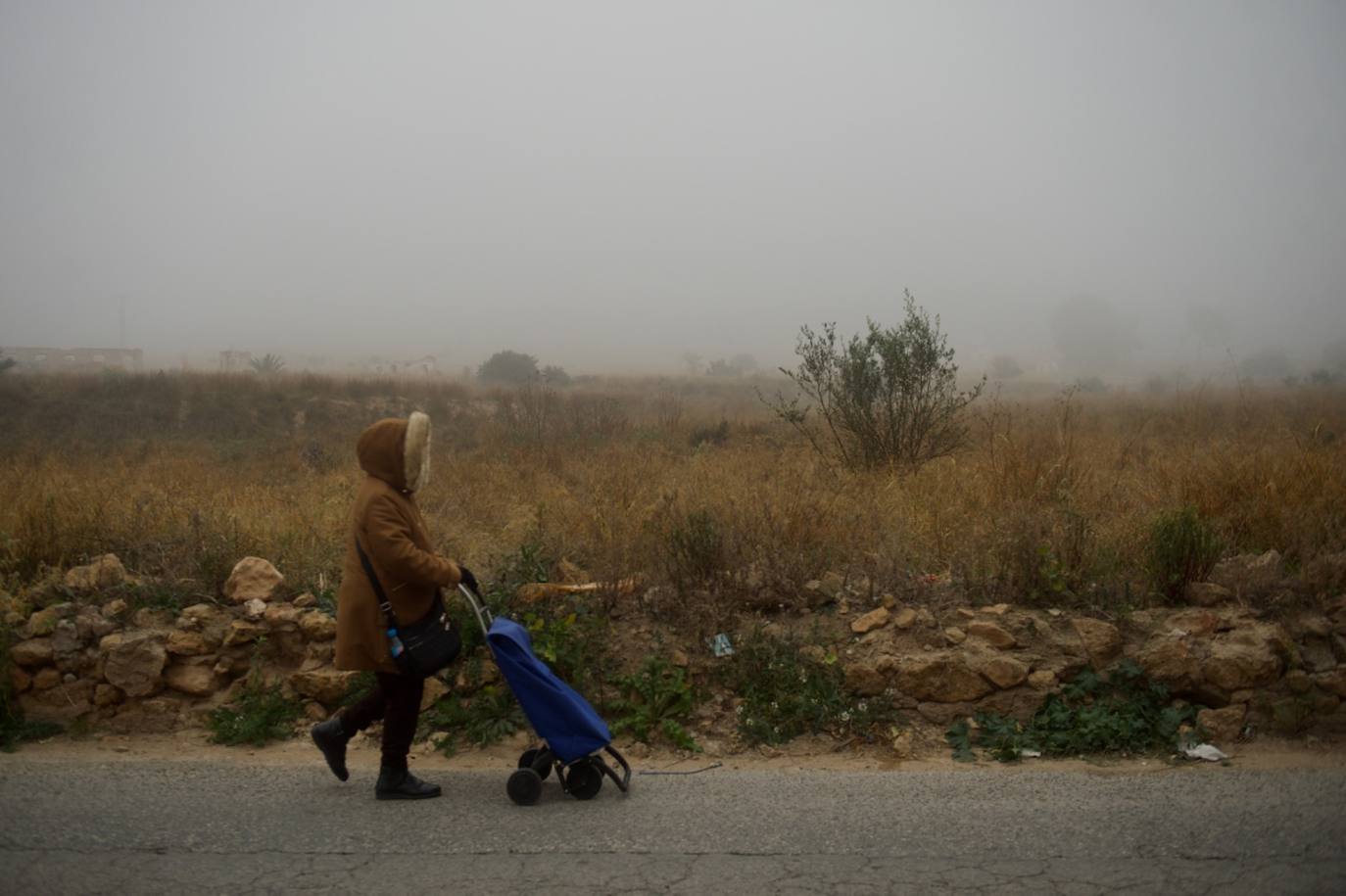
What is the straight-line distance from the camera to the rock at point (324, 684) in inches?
224

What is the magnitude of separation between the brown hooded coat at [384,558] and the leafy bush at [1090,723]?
312 cm

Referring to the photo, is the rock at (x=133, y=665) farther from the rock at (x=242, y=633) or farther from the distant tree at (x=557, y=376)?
the distant tree at (x=557, y=376)

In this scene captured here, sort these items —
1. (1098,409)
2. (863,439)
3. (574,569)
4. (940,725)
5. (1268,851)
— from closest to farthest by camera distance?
(1268,851) < (940,725) < (574,569) < (863,439) < (1098,409)

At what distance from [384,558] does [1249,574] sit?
536cm

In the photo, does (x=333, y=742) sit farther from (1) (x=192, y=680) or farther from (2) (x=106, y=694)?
(2) (x=106, y=694)

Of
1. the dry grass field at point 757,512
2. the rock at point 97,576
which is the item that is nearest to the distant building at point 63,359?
the dry grass field at point 757,512

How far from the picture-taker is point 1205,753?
4.73m

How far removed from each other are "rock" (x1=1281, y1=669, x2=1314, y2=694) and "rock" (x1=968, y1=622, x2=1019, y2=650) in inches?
58.6

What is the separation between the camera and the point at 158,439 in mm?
19281

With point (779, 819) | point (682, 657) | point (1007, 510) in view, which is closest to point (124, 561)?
point (682, 657)

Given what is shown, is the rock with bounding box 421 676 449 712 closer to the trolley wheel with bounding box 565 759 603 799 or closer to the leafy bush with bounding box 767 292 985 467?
the trolley wheel with bounding box 565 759 603 799

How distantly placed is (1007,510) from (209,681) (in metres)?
6.26

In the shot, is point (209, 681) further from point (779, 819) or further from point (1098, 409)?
point (1098, 409)

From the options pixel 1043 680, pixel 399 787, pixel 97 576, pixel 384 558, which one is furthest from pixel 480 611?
pixel 97 576
